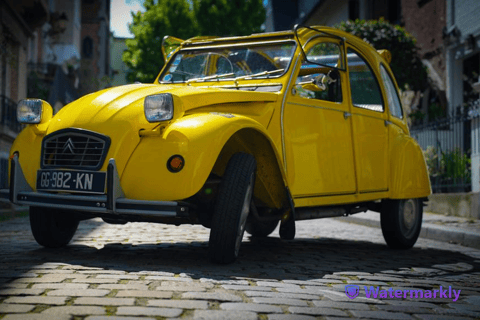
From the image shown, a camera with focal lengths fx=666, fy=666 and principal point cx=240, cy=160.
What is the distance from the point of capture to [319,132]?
577 centimetres

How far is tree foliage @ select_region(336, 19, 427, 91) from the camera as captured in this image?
16.7m

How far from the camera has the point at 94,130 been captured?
4.63 m

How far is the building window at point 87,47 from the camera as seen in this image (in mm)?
51656

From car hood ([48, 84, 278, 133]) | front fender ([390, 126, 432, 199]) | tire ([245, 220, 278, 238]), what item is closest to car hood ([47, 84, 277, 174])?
car hood ([48, 84, 278, 133])

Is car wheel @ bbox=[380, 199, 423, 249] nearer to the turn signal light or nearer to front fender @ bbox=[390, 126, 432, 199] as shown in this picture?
front fender @ bbox=[390, 126, 432, 199]

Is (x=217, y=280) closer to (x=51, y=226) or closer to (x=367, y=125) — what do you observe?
(x=51, y=226)

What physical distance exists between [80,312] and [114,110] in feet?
6.39

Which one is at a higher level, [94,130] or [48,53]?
[48,53]

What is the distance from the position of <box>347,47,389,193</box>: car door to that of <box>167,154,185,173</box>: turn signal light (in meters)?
2.41

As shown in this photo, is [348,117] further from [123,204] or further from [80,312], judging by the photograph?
[80,312]

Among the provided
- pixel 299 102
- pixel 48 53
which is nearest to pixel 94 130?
pixel 299 102

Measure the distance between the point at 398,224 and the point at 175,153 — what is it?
10.7ft

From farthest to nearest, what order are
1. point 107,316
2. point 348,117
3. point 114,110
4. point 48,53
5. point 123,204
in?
point 48,53, point 348,117, point 114,110, point 123,204, point 107,316

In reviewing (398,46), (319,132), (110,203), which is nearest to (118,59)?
(398,46)
